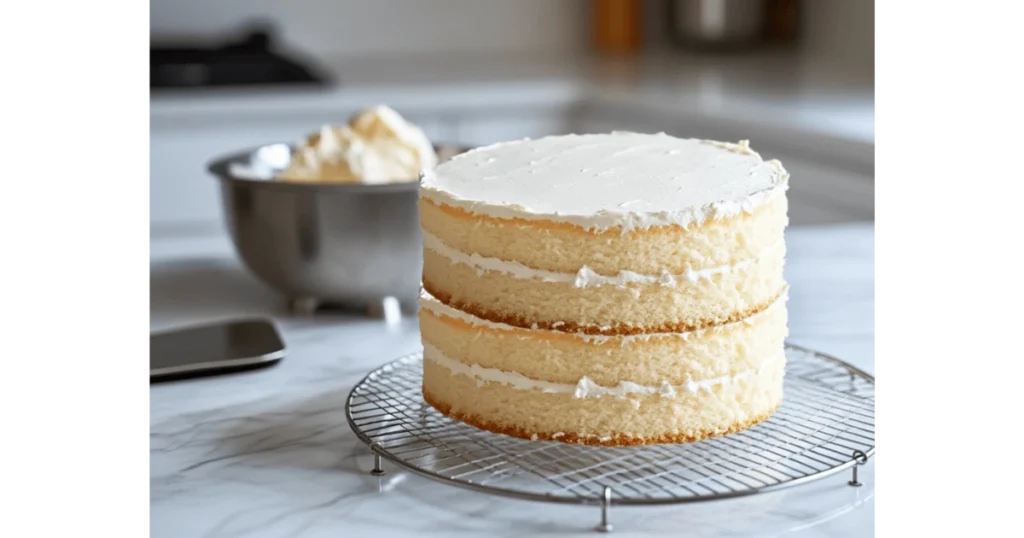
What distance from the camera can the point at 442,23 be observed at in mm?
3754

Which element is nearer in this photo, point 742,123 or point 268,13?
point 742,123

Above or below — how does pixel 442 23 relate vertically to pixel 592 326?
above

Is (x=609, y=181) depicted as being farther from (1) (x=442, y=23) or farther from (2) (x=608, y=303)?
(1) (x=442, y=23)

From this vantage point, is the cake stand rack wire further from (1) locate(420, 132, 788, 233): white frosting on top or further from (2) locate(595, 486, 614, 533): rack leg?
(1) locate(420, 132, 788, 233): white frosting on top

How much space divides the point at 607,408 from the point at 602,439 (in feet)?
0.08

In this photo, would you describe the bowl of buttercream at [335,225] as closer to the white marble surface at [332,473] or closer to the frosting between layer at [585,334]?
the white marble surface at [332,473]

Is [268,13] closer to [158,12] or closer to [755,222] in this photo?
[158,12]

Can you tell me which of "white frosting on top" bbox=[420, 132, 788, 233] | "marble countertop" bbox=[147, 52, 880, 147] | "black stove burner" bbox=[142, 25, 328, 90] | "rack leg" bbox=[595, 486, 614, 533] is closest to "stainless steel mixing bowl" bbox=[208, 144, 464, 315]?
"white frosting on top" bbox=[420, 132, 788, 233]

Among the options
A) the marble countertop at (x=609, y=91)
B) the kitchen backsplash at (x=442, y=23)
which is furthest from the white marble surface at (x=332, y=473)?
the kitchen backsplash at (x=442, y=23)

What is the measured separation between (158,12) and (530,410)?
2.90 meters

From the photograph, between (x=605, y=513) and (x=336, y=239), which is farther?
(x=336, y=239)

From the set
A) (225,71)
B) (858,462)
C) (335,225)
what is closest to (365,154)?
(335,225)

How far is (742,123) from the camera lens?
2453 mm

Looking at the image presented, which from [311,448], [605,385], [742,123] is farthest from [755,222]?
[742,123]
